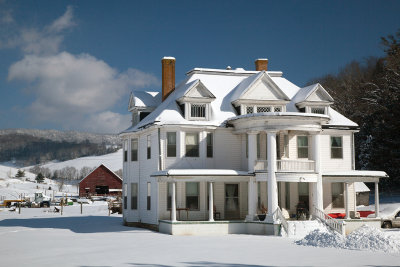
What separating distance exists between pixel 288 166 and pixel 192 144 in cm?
617

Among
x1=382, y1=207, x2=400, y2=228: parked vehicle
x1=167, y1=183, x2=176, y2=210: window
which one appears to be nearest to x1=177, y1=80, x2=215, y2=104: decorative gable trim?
x1=167, y1=183, x2=176, y2=210: window

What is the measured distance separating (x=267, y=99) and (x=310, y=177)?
6361 millimetres

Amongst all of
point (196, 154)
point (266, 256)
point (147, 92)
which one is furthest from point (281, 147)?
point (266, 256)

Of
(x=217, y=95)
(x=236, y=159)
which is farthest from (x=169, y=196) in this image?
(x=217, y=95)

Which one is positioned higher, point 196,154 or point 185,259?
point 196,154

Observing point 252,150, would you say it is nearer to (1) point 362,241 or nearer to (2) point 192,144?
(2) point 192,144

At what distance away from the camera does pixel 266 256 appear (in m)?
19.9

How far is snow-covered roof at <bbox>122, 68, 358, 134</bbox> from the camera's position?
112ft

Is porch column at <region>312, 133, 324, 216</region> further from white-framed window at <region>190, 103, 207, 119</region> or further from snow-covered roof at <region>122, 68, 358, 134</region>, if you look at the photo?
white-framed window at <region>190, 103, 207, 119</region>

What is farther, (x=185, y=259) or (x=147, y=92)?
(x=147, y=92)

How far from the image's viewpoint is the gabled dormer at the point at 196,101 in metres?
34.3

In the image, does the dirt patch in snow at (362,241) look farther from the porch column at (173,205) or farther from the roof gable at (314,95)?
the roof gable at (314,95)

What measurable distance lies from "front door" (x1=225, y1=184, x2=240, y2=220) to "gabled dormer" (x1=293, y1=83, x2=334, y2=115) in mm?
7554

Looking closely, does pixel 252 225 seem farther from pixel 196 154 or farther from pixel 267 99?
pixel 267 99
